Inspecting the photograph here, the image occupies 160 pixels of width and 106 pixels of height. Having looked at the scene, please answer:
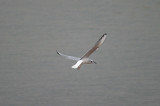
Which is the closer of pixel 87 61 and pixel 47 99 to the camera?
pixel 87 61

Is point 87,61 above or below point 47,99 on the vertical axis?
above

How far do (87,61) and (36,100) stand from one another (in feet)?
4.73

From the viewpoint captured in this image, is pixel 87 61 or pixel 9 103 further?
pixel 9 103

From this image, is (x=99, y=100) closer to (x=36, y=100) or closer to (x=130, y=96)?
(x=130, y=96)

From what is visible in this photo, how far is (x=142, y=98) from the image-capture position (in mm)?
4039

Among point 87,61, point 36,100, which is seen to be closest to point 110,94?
point 36,100

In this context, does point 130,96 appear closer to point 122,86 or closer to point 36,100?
point 122,86

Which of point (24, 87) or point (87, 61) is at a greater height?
point (87, 61)

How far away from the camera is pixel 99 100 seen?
400 centimetres

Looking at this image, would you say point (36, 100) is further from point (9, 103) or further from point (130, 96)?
point (130, 96)

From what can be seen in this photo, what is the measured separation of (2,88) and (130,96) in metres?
1.20

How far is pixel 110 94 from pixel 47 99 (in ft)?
1.90

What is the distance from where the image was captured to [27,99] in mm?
4031

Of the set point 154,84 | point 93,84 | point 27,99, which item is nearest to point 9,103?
point 27,99
